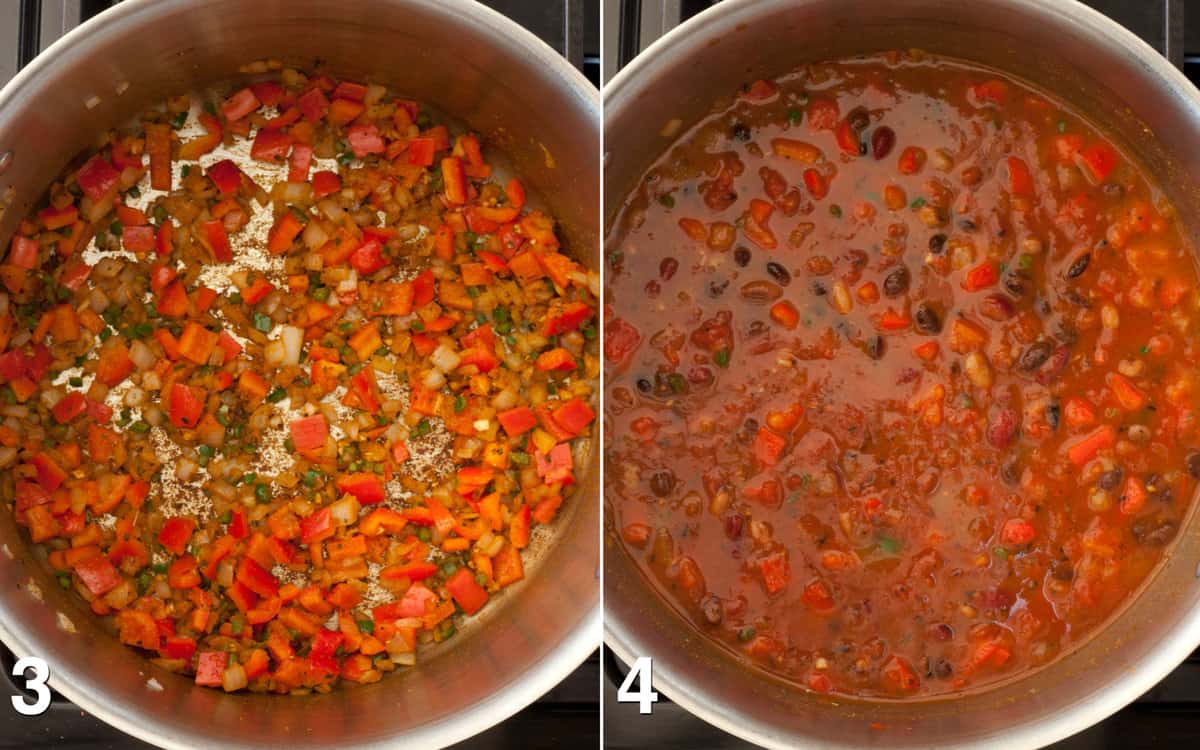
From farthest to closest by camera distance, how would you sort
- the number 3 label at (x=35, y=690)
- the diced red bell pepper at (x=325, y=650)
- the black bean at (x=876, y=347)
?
the diced red bell pepper at (x=325, y=650) → the black bean at (x=876, y=347) → the number 3 label at (x=35, y=690)

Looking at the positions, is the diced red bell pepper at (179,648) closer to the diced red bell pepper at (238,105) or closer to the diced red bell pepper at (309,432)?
the diced red bell pepper at (309,432)

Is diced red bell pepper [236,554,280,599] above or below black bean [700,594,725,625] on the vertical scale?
above

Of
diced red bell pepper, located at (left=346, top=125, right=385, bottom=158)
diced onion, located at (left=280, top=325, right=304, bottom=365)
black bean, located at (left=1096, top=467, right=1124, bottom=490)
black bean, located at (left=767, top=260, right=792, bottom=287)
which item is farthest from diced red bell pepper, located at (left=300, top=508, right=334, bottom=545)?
black bean, located at (left=1096, top=467, right=1124, bottom=490)

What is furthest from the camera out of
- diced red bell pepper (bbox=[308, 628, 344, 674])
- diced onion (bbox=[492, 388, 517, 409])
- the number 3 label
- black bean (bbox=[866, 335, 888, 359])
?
diced onion (bbox=[492, 388, 517, 409])

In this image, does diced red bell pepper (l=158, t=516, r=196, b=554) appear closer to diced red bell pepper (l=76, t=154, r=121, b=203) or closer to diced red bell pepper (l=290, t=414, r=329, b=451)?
diced red bell pepper (l=290, t=414, r=329, b=451)

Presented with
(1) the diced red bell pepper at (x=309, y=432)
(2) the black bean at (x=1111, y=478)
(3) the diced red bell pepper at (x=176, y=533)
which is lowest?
(3) the diced red bell pepper at (x=176, y=533)

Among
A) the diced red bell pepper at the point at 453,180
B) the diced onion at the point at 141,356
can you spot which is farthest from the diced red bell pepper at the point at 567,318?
the diced onion at the point at 141,356

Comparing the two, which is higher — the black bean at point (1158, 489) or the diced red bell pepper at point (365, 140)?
the diced red bell pepper at point (365, 140)

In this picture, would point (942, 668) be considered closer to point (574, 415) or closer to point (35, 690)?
point (574, 415)
